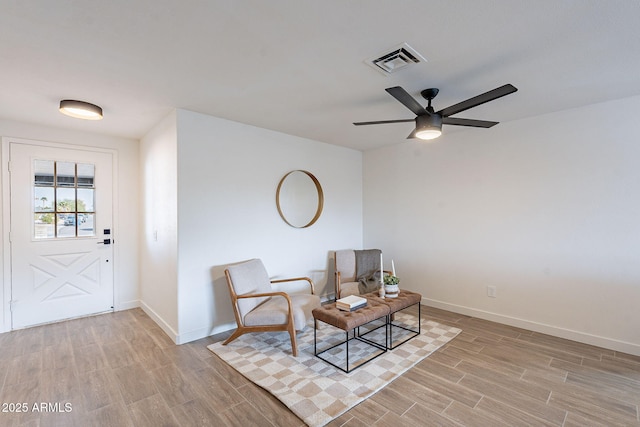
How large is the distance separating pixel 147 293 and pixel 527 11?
4.81 meters

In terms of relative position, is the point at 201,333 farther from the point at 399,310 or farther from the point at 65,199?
the point at 65,199

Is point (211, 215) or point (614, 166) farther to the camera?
point (211, 215)

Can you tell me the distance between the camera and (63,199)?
3795mm

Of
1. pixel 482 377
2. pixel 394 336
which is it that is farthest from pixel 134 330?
pixel 482 377

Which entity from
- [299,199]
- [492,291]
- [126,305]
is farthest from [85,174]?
[492,291]

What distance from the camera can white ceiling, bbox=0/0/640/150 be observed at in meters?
1.60

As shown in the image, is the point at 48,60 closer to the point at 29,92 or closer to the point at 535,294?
the point at 29,92

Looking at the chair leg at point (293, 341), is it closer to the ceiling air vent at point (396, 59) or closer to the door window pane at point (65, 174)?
the ceiling air vent at point (396, 59)

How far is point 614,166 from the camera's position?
2867mm

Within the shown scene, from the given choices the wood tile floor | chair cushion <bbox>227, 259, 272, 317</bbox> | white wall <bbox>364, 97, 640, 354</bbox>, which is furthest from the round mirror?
the wood tile floor

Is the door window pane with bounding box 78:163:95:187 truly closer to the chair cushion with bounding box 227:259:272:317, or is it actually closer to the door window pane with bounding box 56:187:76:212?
the door window pane with bounding box 56:187:76:212

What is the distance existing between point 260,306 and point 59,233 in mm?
2916

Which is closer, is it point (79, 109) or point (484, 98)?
point (484, 98)

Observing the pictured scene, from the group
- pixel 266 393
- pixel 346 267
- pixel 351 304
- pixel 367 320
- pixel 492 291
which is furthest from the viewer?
pixel 346 267
